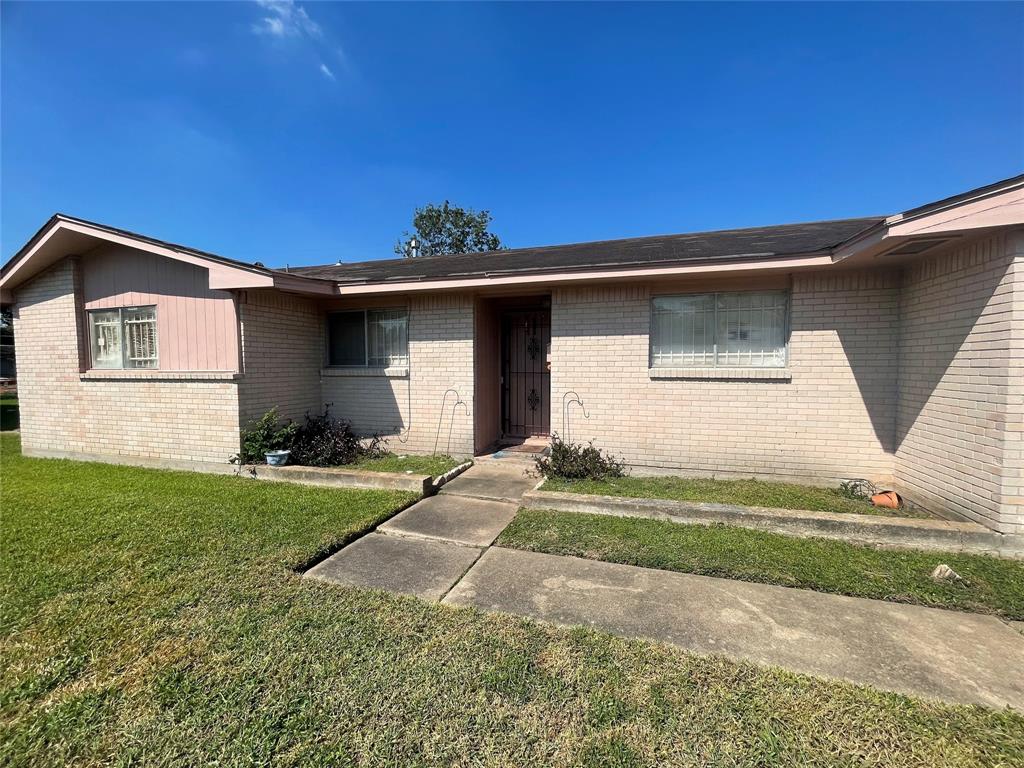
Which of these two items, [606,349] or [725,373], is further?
[606,349]

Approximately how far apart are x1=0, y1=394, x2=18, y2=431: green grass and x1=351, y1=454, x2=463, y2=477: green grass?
13020 mm

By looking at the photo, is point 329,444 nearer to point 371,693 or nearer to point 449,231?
point 371,693

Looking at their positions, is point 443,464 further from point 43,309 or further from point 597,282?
point 43,309

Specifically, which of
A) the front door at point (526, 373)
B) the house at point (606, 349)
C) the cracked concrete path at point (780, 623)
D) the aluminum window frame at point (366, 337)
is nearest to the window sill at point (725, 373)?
the house at point (606, 349)

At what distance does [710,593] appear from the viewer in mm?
3258

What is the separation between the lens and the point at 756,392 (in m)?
5.91

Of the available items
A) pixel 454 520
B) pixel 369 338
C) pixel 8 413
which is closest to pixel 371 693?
pixel 454 520

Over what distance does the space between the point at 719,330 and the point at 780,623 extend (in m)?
4.14

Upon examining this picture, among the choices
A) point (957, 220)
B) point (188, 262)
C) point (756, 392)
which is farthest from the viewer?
point (188, 262)

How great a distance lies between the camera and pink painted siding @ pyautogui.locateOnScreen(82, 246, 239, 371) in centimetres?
666

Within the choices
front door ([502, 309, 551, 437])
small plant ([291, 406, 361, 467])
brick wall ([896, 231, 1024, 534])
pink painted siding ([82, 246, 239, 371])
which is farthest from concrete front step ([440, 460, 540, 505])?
brick wall ([896, 231, 1024, 534])

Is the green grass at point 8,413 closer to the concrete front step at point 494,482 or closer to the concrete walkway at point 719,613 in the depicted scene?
the concrete front step at point 494,482

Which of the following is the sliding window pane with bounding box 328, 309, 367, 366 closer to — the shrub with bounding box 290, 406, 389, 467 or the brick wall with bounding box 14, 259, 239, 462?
the shrub with bounding box 290, 406, 389, 467

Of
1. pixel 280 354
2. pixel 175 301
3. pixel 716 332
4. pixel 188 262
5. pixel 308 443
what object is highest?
pixel 188 262
